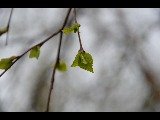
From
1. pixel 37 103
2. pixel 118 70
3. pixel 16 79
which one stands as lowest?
pixel 37 103

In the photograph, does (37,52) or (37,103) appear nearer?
(37,52)

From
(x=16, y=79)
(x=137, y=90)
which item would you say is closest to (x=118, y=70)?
(x=137, y=90)

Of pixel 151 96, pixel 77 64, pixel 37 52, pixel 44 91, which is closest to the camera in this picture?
pixel 77 64

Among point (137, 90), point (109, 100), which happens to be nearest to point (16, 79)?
point (109, 100)

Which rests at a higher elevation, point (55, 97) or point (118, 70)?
point (118, 70)

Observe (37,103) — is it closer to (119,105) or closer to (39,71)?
(39,71)

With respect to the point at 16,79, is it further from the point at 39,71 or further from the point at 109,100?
the point at 109,100
